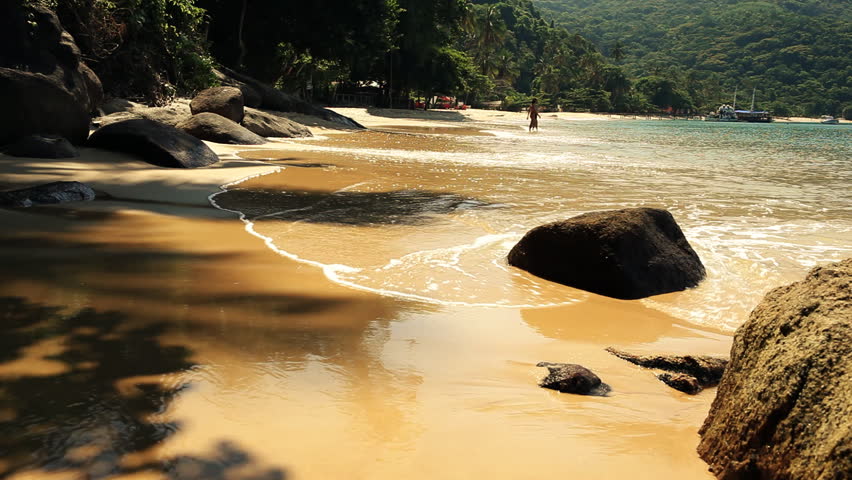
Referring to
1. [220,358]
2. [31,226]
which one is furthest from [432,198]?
[220,358]

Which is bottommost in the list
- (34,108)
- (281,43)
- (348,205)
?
(348,205)

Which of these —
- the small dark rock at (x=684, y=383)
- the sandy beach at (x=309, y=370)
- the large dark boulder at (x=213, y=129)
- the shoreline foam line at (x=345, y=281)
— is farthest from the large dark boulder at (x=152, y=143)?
the small dark rock at (x=684, y=383)

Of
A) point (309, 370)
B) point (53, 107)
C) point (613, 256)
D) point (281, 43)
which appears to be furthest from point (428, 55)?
point (309, 370)

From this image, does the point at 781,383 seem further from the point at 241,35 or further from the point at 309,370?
the point at 241,35

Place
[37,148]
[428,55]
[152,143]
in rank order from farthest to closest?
1. [428,55]
2. [152,143]
3. [37,148]

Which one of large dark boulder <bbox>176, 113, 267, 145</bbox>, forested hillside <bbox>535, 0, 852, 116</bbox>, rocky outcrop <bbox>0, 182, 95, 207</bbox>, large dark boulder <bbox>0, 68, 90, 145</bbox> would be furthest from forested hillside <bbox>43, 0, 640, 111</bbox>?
forested hillside <bbox>535, 0, 852, 116</bbox>

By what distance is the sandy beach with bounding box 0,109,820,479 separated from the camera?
2498mm

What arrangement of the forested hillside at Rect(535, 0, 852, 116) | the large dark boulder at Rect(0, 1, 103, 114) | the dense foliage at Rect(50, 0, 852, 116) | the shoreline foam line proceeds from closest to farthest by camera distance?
1. the shoreline foam line
2. the large dark boulder at Rect(0, 1, 103, 114)
3. the dense foliage at Rect(50, 0, 852, 116)
4. the forested hillside at Rect(535, 0, 852, 116)

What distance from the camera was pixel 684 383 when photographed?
11.4 feet

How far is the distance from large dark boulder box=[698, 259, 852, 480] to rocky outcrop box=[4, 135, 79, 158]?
1046cm

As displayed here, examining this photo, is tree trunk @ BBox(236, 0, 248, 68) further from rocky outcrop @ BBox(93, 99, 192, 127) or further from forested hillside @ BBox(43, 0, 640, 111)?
rocky outcrop @ BBox(93, 99, 192, 127)

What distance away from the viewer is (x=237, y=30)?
31.8m

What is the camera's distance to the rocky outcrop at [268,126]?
1986 centimetres

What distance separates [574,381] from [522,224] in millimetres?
5000
